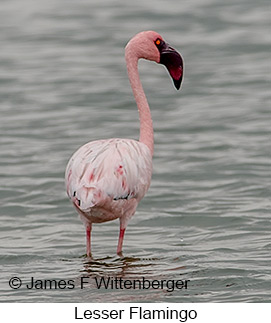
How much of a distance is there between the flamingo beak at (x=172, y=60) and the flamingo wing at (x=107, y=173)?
3.58 feet

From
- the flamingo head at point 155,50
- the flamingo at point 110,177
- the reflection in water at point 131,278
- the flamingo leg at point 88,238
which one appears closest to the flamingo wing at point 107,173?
the flamingo at point 110,177

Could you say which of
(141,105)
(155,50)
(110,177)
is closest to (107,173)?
(110,177)

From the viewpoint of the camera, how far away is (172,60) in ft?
31.5

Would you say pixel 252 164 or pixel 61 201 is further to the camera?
pixel 252 164

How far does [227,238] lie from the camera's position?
10.1 metres

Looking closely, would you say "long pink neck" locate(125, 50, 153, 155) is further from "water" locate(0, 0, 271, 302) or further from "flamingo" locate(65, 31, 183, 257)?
"water" locate(0, 0, 271, 302)

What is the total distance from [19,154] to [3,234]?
3.82 meters

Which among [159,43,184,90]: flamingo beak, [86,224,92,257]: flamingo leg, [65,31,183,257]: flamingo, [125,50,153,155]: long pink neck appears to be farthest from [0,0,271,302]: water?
[159,43,184,90]: flamingo beak

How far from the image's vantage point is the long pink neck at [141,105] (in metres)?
9.28

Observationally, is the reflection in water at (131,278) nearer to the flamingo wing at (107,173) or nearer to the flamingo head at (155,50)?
the flamingo wing at (107,173)

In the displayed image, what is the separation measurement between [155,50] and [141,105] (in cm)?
61

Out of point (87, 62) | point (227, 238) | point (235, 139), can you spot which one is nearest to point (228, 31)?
point (87, 62)

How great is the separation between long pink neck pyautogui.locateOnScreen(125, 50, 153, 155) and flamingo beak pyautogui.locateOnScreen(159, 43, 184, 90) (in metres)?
0.31

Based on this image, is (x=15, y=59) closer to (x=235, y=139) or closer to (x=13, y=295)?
(x=235, y=139)
